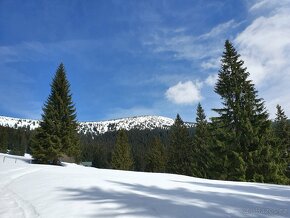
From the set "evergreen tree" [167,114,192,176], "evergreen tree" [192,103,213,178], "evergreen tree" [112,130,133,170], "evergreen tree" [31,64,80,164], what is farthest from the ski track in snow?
"evergreen tree" [112,130,133,170]

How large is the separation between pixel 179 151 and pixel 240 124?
2526cm

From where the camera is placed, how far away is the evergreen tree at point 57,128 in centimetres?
3837

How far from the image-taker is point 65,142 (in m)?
39.4

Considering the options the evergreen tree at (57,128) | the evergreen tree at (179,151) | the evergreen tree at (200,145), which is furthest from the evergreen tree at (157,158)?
the evergreen tree at (57,128)

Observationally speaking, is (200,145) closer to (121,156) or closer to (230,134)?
(230,134)

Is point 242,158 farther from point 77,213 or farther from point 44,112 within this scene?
point 44,112

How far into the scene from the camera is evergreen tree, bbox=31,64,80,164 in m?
38.4

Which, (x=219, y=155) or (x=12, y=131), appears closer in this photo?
(x=219, y=155)

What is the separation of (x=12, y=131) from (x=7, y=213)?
148 meters

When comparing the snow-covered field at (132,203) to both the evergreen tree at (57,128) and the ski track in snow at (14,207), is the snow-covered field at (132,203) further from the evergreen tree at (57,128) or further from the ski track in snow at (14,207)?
the evergreen tree at (57,128)

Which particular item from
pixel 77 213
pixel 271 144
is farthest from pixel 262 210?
pixel 271 144

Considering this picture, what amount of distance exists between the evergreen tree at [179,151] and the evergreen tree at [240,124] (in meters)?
21.5

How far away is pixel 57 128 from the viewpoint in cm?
3931

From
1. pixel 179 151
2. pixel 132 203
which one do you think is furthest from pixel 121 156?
pixel 132 203
